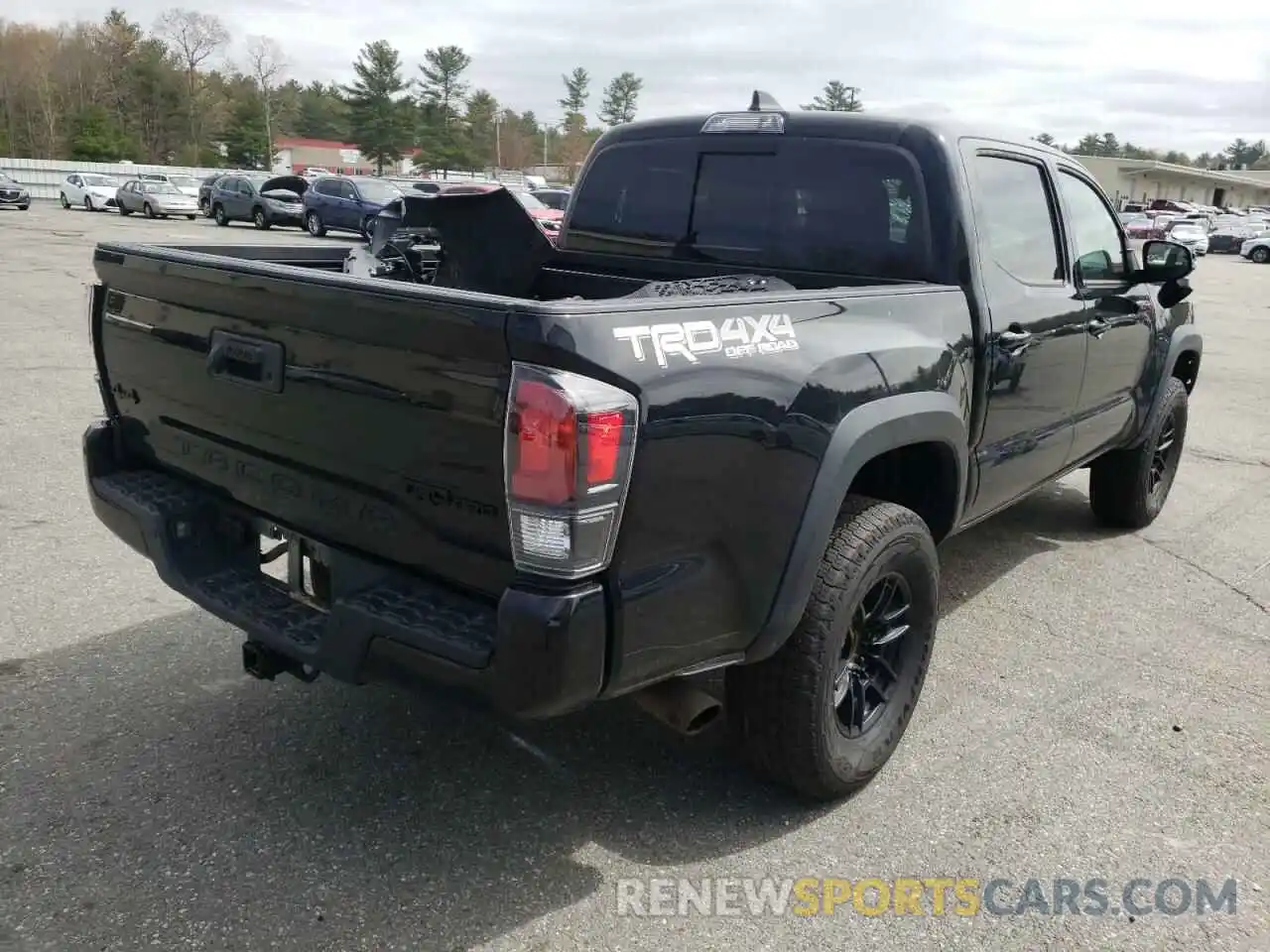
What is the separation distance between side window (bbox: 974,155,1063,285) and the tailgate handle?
237cm

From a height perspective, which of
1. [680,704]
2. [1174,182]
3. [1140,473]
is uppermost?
[1174,182]

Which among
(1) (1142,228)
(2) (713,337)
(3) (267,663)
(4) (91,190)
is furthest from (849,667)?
(1) (1142,228)

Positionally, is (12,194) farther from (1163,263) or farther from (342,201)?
(1163,263)

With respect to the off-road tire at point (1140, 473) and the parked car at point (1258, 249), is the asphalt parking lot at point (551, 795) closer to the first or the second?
the off-road tire at point (1140, 473)

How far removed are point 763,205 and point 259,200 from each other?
3011 centimetres

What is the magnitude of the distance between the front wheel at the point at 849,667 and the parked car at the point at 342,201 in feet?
81.7

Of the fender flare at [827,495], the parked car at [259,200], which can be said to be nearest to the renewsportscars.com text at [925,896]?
the fender flare at [827,495]

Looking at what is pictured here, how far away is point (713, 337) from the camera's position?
7.83 ft

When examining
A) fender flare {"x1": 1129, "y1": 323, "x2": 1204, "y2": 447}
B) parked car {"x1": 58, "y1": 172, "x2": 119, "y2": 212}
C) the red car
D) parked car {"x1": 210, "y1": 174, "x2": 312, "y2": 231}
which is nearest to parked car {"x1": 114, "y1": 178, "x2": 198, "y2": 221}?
parked car {"x1": 210, "y1": 174, "x2": 312, "y2": 231}

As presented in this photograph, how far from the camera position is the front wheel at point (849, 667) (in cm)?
279

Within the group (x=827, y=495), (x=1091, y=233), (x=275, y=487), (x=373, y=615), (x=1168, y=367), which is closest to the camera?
(x=373, y=615)

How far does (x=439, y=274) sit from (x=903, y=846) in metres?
2.76

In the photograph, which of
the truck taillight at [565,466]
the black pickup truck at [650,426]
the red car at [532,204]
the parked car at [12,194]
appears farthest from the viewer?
the parked car at [12,194]

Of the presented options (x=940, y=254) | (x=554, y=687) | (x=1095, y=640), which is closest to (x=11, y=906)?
(x=554, y=687)
